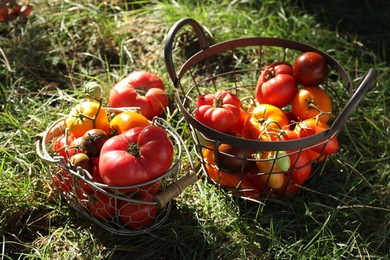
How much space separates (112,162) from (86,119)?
33 cm

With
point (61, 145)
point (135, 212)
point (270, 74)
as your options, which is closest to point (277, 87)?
point (270, 74)

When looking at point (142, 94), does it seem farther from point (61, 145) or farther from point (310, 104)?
point (310, 104)

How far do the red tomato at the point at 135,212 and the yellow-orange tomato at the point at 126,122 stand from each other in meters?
0.33

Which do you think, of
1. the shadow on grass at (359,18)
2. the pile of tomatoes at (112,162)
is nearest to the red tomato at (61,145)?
the pile of tomatoes at (112,162)

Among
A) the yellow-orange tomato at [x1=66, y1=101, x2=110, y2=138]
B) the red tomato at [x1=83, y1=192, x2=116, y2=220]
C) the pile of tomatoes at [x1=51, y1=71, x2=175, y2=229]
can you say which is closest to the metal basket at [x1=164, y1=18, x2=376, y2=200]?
the pile of tomatoes at [x1=51, y1=71, x2=175, y2=229]

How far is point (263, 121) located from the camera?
2.37 metres

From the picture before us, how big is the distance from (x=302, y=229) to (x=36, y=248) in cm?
122

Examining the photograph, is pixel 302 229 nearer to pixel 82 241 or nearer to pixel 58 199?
pixel 82 241

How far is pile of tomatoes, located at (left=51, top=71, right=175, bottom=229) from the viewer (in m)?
2.11

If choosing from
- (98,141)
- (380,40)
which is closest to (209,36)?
(380,40)

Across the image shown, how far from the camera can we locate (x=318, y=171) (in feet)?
8.61

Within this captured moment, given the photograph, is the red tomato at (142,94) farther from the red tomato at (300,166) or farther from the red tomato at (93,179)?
the red tomato at (300,166)

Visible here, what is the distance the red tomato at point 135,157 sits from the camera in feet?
6.86

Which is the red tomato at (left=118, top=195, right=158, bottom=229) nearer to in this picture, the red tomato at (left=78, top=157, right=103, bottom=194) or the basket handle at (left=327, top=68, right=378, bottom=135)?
the red tomato at (left=78, top=157, right=103, bottom=194)
